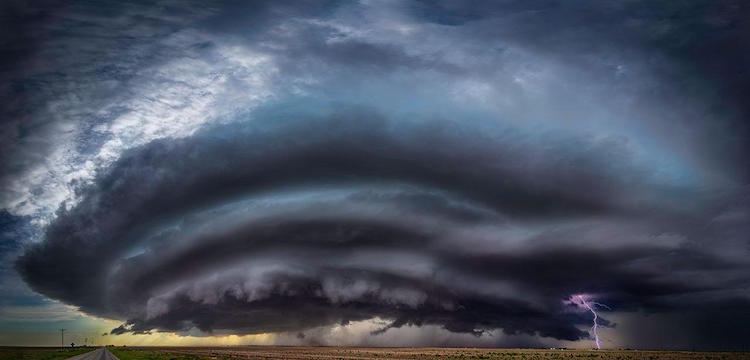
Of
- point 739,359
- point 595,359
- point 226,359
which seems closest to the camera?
point 739,359

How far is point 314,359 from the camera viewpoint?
118000 millimetres

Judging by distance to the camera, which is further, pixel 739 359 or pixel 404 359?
pixel 404 359

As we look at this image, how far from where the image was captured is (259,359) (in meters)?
117

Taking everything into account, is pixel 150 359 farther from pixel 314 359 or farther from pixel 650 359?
pixel 650 359

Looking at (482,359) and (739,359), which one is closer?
(739,359)

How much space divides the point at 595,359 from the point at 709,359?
73.6 ft

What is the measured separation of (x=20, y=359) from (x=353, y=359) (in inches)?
3045

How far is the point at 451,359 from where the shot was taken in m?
115

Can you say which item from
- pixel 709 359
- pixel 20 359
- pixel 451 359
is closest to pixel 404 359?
pixel 451 359

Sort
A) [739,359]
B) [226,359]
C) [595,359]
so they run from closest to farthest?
[739,359]
[226,359]
[595,359]

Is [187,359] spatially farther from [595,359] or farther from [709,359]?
[709,359]

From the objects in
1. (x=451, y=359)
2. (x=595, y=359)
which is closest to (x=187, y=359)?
(x=451, y=359)

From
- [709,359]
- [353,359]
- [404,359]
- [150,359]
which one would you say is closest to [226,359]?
[150,359]

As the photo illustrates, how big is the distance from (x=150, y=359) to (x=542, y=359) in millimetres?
86755
